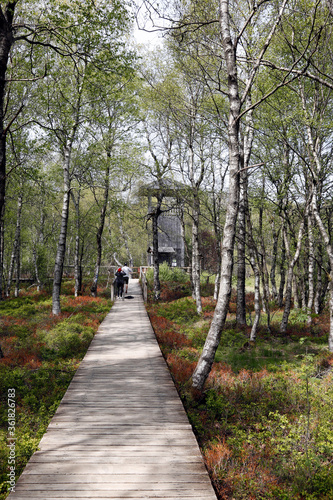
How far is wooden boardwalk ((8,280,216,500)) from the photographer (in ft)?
11.6

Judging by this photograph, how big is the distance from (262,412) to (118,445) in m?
3.50

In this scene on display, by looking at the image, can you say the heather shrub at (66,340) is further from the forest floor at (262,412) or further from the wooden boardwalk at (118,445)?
the forest floor at (262,412)

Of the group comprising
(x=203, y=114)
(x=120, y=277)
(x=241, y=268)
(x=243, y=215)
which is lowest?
(x=120, y=277)

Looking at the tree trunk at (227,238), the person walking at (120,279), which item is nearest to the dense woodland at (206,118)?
the tree trunk at (227,238)

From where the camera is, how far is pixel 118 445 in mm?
4391

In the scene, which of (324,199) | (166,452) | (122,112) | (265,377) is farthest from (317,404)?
(122,112)

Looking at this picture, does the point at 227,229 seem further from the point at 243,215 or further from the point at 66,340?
the point at 243,215

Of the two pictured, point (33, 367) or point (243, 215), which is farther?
point (243, 215)

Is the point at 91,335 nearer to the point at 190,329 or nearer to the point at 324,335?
the point at 190,329

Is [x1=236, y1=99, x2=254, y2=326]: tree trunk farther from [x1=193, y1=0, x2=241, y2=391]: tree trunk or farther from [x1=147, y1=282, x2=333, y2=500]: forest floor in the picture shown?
[x1=193, y1=0, x2=241, y2=391]: tree trunk

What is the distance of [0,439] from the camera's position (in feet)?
15.6

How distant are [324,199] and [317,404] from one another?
11568 millimetres

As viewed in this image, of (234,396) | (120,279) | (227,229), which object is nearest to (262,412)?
(234,396)

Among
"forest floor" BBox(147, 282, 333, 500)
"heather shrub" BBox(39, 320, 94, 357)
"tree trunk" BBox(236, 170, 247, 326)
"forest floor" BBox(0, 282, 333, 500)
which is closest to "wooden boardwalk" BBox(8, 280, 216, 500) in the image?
"forest floor" BBox(0, 282, 333, 500)
